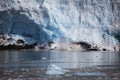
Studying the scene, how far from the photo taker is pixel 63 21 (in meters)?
50.9

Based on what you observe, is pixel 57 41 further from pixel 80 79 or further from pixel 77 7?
pixel 80 79

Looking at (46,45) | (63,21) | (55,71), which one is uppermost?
(63,21)

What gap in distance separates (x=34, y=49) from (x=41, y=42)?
1.92 metres

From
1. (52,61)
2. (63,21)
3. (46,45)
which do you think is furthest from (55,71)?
(63,21)

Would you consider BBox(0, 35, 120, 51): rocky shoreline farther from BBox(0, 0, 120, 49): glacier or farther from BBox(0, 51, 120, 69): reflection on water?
BBox(0, 51, 120, 69): reflection on water

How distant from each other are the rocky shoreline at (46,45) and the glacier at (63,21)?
0.53 metres

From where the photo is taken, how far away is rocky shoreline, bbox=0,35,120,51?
49.6 meters

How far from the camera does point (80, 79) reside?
17266 millimetres

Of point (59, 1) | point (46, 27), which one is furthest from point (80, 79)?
point (59, 1)

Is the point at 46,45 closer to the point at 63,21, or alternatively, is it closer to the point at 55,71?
the point at 63,21

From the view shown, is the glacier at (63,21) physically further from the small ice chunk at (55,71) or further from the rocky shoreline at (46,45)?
the small ice chunk at (55,71)

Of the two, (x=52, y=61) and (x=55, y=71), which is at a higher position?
(x=52, y=61)

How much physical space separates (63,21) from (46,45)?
3692 mm

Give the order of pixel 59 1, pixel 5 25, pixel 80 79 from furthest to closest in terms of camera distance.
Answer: pixel 59 1, pixel 5 25, pixel 80 79
